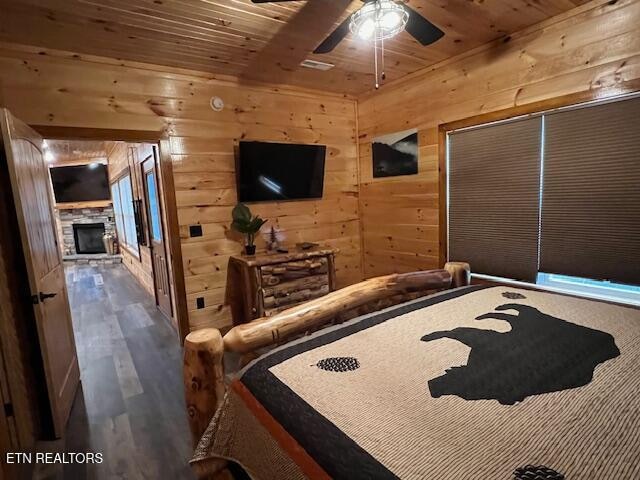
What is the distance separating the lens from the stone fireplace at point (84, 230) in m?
8.53

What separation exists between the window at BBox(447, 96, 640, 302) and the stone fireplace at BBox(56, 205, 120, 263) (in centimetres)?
872


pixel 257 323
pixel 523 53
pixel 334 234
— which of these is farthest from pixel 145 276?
pixel 523 53

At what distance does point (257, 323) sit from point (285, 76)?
2.66 metres

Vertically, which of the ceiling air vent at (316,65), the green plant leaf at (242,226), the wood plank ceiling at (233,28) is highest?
the ceiling air vent at (316,65)

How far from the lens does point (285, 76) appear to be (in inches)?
126

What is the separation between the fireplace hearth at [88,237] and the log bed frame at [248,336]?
8.98 meters

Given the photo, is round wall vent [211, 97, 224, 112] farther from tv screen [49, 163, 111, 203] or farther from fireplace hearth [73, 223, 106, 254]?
fireplace hearth [73, 223, 106, 254]

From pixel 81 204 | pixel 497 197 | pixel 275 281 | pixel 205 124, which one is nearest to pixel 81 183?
pixel 81 204

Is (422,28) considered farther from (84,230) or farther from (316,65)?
(84,230)

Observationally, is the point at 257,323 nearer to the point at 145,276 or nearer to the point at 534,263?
the point at 534,263

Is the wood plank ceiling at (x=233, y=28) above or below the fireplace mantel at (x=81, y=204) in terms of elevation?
above

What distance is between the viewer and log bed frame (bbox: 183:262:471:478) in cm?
122

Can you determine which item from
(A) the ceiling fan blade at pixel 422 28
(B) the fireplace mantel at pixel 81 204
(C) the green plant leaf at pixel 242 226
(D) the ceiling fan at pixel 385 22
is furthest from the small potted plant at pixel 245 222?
(B) the fireplace mantel at pixel 81 204

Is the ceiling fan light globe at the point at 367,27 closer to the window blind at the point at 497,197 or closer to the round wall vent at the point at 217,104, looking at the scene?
the window blind at the point at 497,197
